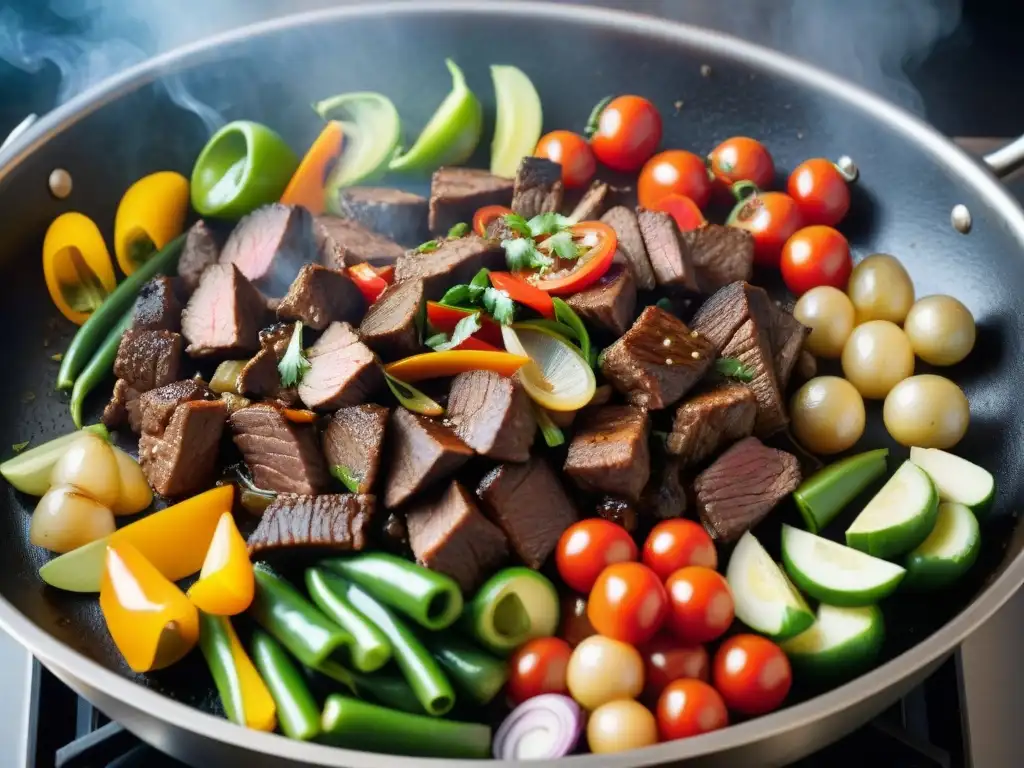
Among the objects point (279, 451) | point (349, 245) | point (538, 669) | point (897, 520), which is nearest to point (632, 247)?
point (349, 245)

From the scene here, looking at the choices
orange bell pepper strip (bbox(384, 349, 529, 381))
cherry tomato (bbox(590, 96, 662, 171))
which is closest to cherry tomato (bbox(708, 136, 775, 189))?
cherry tomato (bbox(590, 96, 662, 171))

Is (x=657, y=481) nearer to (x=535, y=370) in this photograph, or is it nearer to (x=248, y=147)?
(x=535, y=370)

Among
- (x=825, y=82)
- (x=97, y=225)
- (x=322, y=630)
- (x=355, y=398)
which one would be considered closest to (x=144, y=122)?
(x=97, y=225)

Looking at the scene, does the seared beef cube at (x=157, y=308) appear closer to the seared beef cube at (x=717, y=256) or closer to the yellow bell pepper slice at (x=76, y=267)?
the yellow bell pepper slice at (x=76, y=267)

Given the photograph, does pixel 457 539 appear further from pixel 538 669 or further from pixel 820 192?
pixel 820 192

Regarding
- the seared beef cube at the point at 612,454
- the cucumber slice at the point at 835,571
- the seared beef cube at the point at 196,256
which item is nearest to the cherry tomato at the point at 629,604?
the seared beef cube at the point at 612,454

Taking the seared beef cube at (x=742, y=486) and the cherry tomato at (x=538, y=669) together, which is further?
the seared beef cube at (x=742, y=486)

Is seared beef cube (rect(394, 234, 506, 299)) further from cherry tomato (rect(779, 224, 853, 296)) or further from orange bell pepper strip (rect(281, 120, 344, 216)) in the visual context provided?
cherry tomato (rect(779, 224, 853, 296))
